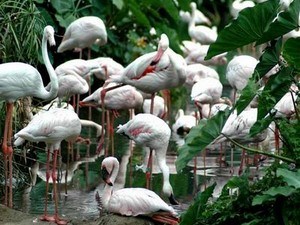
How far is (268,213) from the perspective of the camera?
5.64 m

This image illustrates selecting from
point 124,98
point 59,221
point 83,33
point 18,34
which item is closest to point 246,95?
point 59,221

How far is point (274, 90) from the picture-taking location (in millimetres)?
5836

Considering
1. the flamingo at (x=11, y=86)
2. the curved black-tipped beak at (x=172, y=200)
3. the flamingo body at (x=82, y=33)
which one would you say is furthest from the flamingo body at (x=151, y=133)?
the flamingo body at (x=82, y=33)

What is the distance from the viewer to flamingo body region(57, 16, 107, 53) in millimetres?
10367

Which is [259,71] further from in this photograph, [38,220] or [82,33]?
[82,33]

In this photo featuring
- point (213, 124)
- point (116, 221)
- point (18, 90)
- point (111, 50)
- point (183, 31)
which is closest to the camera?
point (213, 124)

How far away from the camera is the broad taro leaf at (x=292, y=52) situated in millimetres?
5719

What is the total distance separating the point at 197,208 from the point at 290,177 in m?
0.79

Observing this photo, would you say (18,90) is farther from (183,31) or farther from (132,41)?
(183,31)

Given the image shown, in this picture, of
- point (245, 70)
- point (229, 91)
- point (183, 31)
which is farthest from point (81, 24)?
point (183, 31)

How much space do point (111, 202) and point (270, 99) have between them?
5.47ft

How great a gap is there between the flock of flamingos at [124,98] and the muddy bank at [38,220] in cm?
6

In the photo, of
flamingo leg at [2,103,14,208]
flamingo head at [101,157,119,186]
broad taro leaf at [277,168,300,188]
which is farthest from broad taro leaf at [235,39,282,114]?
flamingo leg at [2,103,14,208]

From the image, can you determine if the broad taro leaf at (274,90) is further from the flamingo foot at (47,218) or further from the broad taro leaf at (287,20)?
the flamingo foot at (47,218)
